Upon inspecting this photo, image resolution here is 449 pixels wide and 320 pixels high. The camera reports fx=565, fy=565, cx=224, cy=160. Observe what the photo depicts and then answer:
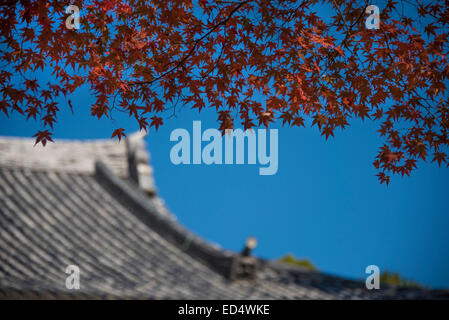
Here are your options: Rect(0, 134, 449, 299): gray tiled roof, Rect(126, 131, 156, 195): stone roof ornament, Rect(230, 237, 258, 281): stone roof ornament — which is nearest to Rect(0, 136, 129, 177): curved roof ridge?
Rect(0, 134, 449, 299): gray tiled roof

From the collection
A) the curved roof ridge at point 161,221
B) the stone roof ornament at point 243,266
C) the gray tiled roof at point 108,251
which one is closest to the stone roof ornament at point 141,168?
the curved roof ridge at point 161,221

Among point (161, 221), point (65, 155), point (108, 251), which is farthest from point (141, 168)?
point (108, 251)

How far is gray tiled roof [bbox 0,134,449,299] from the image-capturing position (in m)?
7.93

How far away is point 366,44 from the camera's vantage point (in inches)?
146

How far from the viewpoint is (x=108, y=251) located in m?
9.45

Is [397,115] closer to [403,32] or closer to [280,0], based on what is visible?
[403,32]

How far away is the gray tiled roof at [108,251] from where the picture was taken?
793cm

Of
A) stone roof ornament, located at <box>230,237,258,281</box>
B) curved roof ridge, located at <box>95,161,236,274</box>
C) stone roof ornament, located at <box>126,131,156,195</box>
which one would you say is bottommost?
stone roof ornament, located at <box>230,237,258,281</box>

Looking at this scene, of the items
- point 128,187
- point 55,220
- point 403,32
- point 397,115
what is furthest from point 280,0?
point 128,187

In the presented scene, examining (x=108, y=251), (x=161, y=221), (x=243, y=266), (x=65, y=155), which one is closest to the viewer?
(x=243, y=266)

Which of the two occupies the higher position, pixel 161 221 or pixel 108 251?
pixel 161 221

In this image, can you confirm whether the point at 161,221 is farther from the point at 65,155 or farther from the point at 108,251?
the point at 65,155

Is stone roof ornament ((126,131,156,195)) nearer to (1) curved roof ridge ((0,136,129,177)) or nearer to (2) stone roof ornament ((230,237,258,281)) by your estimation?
(1) curved roof ridge ((0,136,129,177))
